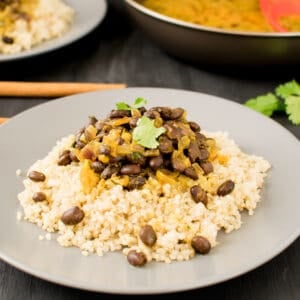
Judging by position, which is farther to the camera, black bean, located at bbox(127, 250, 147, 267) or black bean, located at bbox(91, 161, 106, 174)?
black bean, located at bbox(91, 161, 106, 174)

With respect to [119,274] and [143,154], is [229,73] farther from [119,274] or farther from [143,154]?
[119,274]

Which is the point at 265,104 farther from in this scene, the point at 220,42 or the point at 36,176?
the point at 36,176

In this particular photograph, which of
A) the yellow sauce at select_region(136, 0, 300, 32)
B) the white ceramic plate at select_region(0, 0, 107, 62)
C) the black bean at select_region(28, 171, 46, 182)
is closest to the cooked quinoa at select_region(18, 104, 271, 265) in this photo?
the black bean at select_region(28, 171, 46, 182)

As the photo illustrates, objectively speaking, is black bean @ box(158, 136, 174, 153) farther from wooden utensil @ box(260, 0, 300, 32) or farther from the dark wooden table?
wooden utensil @ box(260, 0, 300, 32)

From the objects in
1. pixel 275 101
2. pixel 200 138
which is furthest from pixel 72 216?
pixel 275 101

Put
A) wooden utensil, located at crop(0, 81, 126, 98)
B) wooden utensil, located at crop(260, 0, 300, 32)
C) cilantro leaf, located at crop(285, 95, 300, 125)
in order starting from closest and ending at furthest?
1. cilantro leaf, located at crop(285, 95, 300, 125)
2. wooden utensil, located at crop(0, 81, 126, 98)
3. wooden utensil, located at crop(260, 0, 300, 32)

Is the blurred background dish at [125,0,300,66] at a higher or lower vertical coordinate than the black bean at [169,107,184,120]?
lower

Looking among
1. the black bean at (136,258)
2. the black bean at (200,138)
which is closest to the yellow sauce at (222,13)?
the black bean at (200,138)

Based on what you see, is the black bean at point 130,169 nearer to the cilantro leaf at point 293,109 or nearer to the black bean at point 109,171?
the black bean at point 109,171
